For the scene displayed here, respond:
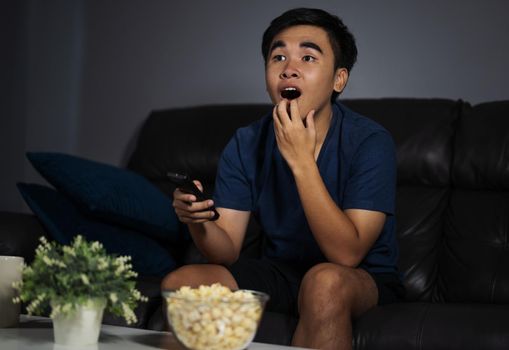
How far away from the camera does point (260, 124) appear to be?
2.02 metres

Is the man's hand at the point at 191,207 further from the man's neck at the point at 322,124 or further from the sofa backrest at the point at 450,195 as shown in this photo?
the sofa backrest at the point at 450,195

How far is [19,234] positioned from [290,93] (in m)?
0.86

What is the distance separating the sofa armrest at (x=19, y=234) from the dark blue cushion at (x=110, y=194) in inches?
6.1

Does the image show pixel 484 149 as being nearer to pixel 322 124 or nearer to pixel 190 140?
pixel 322 124

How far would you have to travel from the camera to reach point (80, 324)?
1.11 metres

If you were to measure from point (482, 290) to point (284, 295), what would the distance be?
2.12 ft

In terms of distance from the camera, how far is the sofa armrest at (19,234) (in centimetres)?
202

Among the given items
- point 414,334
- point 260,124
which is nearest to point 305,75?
point 260,124

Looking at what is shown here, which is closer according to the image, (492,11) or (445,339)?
(445,339)

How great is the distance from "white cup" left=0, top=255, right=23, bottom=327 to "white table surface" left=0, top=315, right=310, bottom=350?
0.02 metres

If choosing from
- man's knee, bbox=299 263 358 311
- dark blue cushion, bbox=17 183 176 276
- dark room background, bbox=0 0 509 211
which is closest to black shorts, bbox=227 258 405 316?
man's knee, bbox=299 263 358 311

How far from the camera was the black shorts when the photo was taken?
1.75m

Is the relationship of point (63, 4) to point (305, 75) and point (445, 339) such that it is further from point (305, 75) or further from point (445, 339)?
point (445, 339)

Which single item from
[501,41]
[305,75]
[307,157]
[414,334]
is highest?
[501,41]
